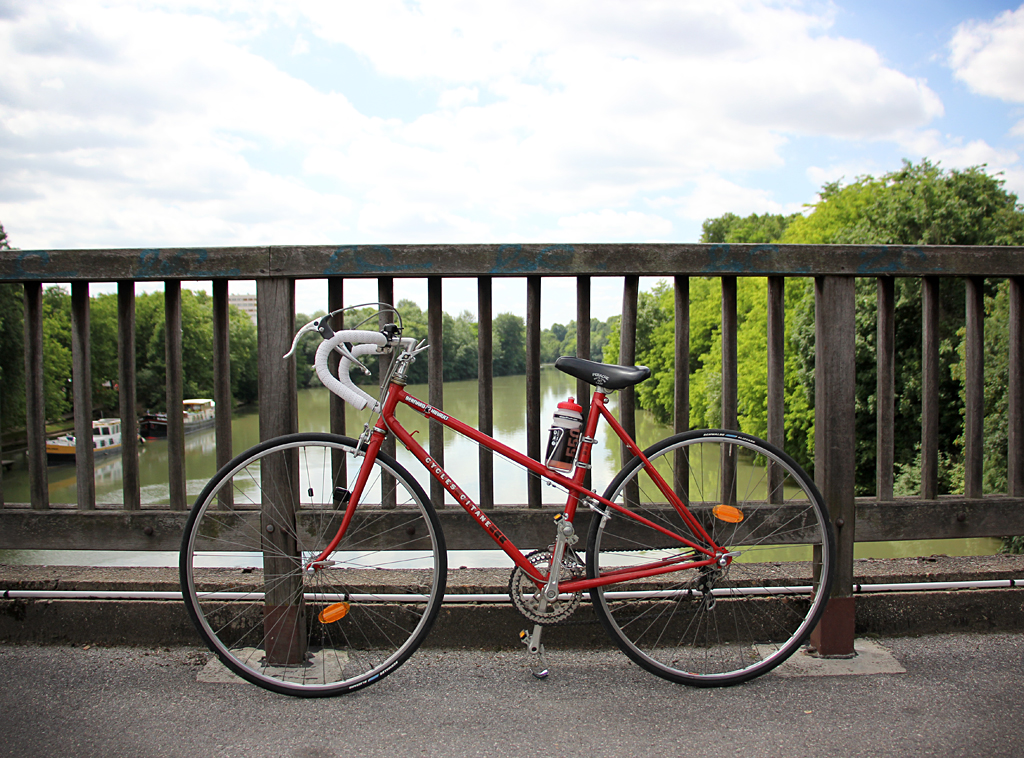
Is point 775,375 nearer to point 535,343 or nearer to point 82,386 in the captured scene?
point 535,343

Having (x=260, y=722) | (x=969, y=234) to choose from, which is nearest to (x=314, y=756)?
(x=260, y=722)

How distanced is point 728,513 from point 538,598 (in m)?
0.76

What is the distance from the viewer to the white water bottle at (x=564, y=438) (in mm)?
2529

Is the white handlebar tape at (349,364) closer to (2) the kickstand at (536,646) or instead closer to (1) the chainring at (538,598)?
(1) the chainring at (538,598)

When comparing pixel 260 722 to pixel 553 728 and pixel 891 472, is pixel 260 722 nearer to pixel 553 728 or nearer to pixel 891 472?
pixel 553 728

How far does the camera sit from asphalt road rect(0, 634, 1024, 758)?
212cm

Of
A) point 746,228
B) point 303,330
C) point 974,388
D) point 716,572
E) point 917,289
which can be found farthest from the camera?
point 746,228

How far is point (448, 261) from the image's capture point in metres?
2.66

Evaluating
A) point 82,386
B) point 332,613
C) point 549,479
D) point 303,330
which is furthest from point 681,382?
point 82,386

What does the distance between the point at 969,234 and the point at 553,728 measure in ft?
93.6

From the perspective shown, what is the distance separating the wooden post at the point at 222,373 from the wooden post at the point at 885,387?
2.45 m

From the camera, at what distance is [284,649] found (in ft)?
8.70

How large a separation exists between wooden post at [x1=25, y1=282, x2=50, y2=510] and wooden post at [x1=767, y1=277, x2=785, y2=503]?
2762mm

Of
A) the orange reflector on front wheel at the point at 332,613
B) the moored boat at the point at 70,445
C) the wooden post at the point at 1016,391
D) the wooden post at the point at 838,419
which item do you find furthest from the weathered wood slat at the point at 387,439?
the moored boat at the point at 70,445
